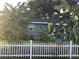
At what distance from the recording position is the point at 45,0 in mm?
33812

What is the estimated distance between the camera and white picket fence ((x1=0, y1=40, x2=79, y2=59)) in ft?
Answer: 49.9

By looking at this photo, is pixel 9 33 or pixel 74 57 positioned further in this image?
pixel 9 33

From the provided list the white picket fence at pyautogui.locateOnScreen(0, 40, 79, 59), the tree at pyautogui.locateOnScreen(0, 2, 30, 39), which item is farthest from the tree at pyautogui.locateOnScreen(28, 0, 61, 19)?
the white picket fence at pyautogui.locateOnScreen(0, 40, 79, 59)

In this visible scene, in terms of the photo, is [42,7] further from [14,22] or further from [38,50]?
[38,50]

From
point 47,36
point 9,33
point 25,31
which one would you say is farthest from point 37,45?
point 25,31

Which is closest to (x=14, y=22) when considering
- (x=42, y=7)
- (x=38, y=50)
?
(x=38, y=50)

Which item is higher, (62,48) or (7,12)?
(7,12)

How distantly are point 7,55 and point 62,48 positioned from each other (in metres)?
3.53

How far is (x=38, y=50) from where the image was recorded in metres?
15.6

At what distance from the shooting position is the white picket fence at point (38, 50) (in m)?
15.2

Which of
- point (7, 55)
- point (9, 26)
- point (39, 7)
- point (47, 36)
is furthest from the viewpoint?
point (39, 7)

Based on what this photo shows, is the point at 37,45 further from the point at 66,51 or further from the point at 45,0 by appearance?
the point at 45,0

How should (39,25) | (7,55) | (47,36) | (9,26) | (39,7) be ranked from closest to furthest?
(7,55) → (47,36) → (9,26) → (39,25) → (39,7)

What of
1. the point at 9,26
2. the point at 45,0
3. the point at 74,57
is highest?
the point at 45,0
